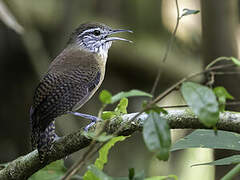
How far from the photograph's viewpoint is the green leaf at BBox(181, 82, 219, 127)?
3.68 ft

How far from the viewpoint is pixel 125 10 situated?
7.20 m

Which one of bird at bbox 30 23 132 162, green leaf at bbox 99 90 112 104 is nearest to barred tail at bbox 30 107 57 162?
bird at bbox 30 23 132 162

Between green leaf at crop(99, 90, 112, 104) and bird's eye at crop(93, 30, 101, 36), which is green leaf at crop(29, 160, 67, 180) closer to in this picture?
green leaf at crop(99, 90, 112, 104)

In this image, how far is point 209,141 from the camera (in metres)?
1.65

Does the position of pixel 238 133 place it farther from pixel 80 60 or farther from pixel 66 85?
pixel 80 60

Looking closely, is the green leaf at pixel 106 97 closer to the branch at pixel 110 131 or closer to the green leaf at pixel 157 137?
the green leaf at pixel 157 137

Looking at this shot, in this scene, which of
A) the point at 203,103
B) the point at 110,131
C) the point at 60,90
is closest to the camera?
the point at 203,103

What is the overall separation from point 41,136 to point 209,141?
127cm

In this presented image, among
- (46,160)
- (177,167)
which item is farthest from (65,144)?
(177,167)

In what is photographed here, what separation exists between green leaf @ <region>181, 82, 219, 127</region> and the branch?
626mm

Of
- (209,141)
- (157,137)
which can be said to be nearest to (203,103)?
(157,137)

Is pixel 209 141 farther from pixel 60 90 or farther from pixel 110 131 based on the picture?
pixel 60 90

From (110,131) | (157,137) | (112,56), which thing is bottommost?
(112,56)

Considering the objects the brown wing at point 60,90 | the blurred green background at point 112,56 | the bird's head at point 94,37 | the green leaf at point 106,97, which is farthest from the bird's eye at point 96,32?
the green leaf at point 106,97
